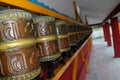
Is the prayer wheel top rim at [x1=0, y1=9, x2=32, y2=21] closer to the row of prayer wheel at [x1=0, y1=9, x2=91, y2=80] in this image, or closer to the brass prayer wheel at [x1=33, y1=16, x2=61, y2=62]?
the row of prayer wheel at [x1=0, y1=9, x2=91, y2=80]

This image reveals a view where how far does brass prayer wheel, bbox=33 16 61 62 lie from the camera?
0.93 meters

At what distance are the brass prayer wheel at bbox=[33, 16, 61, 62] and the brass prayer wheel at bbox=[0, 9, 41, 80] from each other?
0.82 feet

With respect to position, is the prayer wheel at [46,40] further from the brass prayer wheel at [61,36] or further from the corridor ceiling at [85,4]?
the corridor ceiling at [85,4]

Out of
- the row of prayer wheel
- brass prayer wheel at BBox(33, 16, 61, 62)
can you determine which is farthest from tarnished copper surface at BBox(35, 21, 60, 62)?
the row of prayer wheel

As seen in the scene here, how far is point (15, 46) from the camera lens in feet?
2.07

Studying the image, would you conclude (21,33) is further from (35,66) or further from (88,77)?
(88,77)

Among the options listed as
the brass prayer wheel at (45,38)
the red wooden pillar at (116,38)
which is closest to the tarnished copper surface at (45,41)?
the brass prayer wheel at (45,38)

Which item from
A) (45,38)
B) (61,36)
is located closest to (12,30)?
(45,38)

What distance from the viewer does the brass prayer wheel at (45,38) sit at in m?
0.93

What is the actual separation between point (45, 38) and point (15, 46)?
32 centimetres

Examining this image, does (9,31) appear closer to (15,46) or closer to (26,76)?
(15,46)

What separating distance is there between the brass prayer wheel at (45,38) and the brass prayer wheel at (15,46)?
0.82 feet

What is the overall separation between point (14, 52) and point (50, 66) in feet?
1.25

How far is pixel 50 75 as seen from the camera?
91 cm
